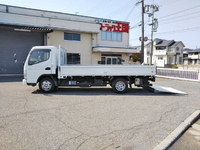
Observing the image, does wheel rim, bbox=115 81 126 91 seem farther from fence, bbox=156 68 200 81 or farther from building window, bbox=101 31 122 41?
building window, bbox=101 31 122 41

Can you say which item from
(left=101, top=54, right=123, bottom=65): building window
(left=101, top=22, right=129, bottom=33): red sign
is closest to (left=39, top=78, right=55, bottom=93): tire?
(left=101, top=54, right=123, bottom=65): building window

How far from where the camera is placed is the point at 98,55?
20781mm

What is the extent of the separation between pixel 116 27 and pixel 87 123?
18999mm

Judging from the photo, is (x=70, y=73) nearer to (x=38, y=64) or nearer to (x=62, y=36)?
(x=38, y=64)

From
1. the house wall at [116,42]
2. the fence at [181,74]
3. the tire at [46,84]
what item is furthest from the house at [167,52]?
the tire at [46,84]

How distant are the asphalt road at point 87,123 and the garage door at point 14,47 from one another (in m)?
10.3

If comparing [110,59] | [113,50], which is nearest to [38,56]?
[113,50]

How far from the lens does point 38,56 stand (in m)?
8.76

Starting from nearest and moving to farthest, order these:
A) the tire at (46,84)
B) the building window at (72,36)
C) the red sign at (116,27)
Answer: the tire at (46,84)
the building window at (72,36)
the red sign at (116,27)

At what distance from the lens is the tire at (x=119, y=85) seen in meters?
9.09

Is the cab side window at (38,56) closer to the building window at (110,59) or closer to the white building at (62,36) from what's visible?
the white building at (62,36)

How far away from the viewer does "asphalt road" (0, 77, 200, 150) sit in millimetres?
3616

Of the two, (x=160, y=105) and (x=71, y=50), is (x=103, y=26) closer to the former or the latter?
(x=71, y=50)

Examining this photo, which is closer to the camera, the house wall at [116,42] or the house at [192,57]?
the house wall at [116,42]
